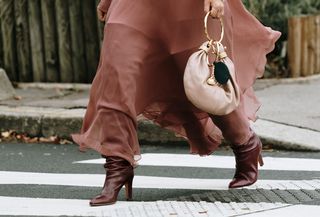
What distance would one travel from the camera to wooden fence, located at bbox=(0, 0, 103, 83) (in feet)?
31.8

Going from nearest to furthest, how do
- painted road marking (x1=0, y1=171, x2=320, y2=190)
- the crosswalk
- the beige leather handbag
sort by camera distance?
the beige leather handbag < the crosswalk < painted road marking (x1=0, y1=171, x2=320, y2=190)

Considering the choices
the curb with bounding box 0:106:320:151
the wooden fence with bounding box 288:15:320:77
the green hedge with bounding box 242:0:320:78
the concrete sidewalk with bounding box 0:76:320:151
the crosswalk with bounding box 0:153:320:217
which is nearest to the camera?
the crosswalk with bounding box 0:153:320:217

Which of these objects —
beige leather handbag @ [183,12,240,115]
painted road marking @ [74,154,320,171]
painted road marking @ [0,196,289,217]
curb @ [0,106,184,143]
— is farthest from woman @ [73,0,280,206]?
curb @ [0,106,184,143]

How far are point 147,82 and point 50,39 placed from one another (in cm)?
526

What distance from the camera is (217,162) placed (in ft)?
20.7

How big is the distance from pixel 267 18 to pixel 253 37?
17.2 feet

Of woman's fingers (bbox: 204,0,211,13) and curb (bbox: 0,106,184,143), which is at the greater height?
woman's fingers (bbox: 204,0,211,13)

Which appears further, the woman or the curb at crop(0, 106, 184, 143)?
the curb at crop(0, 106, 184, 143)

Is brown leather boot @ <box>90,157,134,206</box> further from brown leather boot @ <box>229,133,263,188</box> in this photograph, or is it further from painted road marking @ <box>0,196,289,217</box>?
brown leather boot @ <box>229,133,263,188</box>

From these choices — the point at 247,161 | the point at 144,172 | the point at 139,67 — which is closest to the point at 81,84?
the point at 144,172

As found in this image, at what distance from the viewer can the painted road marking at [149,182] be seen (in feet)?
16.9

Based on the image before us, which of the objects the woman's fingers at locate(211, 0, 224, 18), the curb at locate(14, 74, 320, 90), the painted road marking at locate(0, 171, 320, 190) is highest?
the woman's fingers at locate(211, 0, 224, 18)

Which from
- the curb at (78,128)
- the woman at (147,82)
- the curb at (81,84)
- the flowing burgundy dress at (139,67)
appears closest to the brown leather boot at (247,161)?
the woman at (147,82)

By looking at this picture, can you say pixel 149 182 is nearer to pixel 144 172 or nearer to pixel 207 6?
pixel 144 172
